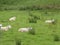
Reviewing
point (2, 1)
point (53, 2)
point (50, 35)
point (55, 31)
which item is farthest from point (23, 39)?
point (2, 1)

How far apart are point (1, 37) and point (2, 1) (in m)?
23.7

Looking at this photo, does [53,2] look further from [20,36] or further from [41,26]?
[20,36]

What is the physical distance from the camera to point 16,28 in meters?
18.8

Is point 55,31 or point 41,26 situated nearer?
point 55,31

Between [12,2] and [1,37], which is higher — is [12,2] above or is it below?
above

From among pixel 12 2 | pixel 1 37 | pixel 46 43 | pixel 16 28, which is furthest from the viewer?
pixel 12 2

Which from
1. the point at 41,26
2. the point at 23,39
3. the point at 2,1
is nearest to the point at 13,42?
the point at 23,39

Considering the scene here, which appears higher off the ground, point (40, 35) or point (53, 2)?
point (53, 2)

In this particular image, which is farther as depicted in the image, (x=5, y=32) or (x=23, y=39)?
(x=5, y=32)

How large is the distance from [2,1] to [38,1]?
5556 millimetres

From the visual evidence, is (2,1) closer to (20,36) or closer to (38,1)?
(38,1)

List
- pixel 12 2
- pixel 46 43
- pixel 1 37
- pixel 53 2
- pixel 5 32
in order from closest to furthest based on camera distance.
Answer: pixel 46 43, pixel 1 37, pixel 5 32, pixel 53 2, pixel 12 2

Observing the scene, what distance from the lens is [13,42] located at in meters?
15.1

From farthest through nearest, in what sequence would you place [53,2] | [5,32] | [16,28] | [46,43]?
[53,2], [16,28], [5,32], [46,43]
